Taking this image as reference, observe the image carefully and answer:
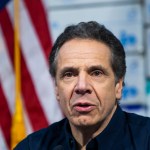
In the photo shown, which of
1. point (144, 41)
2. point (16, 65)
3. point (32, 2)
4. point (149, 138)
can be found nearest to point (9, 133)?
point (16, 65)

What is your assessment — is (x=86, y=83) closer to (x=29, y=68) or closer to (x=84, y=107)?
(x=84, y=107)

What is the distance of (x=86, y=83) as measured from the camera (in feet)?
4.49

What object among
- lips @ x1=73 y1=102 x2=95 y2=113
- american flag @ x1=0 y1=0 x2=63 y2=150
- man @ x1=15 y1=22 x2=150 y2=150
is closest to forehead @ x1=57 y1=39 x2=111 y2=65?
man @ x1=15 y1=22 x2=150 y2=150

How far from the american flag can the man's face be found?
0.98m

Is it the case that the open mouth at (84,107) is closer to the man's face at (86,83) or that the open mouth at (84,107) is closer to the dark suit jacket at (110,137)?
the man's face at (86,83)

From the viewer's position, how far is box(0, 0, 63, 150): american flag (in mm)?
2438

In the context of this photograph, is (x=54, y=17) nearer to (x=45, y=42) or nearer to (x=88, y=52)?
(x=45, y=42)

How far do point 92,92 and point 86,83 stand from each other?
3 cm

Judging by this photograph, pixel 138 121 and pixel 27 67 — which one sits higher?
pixel 27 67

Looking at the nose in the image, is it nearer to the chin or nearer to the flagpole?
the chin

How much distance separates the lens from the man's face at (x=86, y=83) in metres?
1.37

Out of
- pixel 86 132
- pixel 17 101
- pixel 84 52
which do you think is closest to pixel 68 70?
pixel 84 52

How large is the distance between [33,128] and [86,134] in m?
1.02

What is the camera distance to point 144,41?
9.17ft
